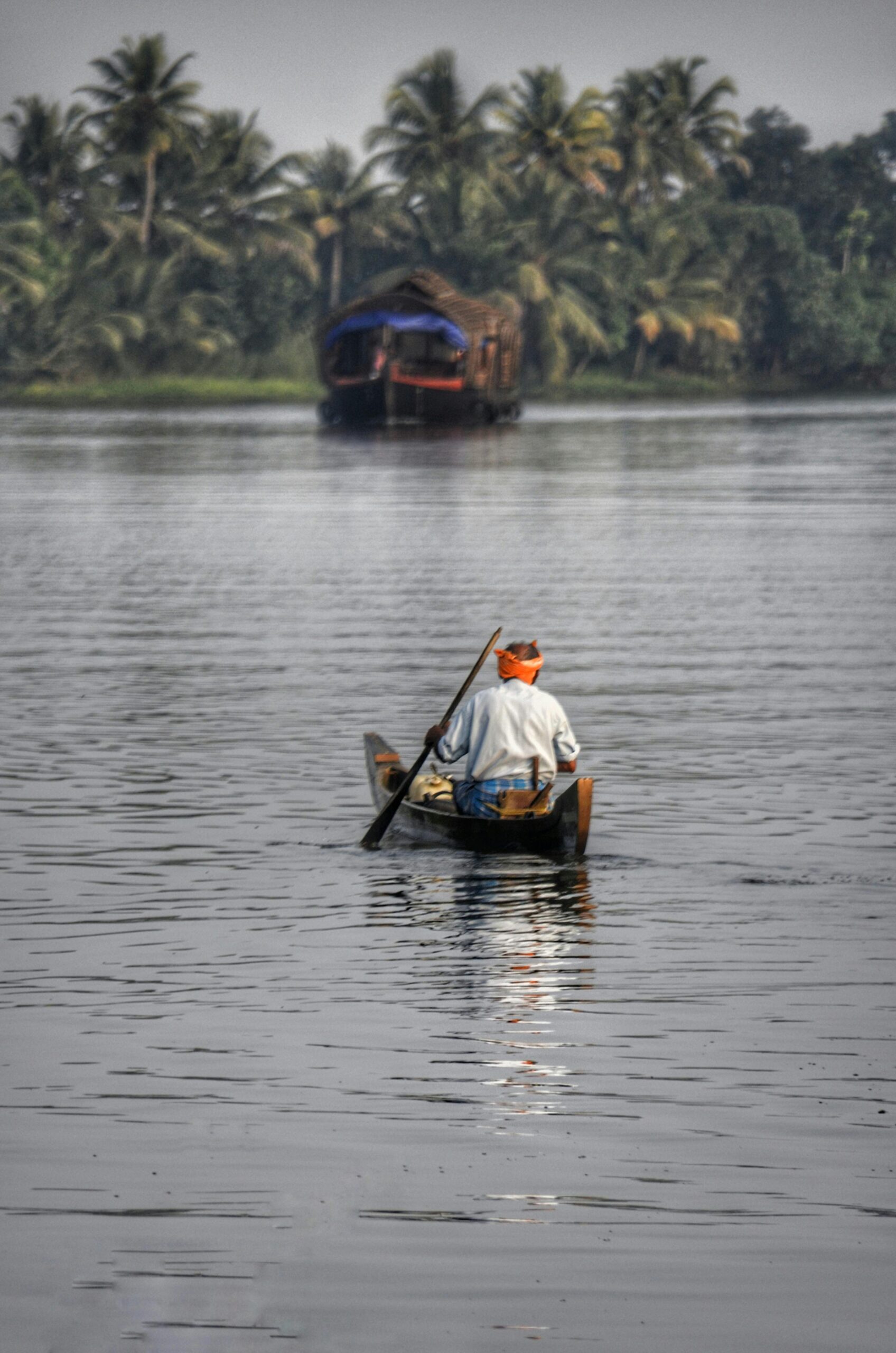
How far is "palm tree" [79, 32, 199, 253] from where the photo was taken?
82.1m

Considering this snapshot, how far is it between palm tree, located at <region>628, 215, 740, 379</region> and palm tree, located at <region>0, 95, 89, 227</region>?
22973 mm

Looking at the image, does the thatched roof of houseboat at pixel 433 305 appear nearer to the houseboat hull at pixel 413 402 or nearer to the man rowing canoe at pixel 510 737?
the houseboat hull at pixel 413 402

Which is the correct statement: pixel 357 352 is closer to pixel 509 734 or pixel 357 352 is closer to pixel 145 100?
pixel 145 100

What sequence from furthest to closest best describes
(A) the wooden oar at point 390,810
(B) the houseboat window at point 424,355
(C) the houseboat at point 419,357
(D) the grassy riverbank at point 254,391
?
(D) the grassy riverbank at point 254,391 < (B) the houseboat window at point 424,355 < (C) the houseboat at point 419,357 < (A) the wooden oar at point 390,810

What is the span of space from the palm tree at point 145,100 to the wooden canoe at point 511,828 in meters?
73.6

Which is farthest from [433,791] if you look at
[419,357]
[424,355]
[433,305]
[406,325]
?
[424,355]

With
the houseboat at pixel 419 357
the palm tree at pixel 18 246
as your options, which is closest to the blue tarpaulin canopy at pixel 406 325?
the houseboat at pixel 419 357

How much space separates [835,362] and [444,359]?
3451cm

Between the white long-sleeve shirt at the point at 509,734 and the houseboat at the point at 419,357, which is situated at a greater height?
the houseboat at the point at 419,357

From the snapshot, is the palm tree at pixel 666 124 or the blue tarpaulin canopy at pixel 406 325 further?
the palm tree at pixel 666 124

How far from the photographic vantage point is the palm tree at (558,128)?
90312mm

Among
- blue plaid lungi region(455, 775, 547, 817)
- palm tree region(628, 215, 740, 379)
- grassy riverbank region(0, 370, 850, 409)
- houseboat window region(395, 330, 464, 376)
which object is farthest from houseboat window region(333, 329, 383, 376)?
blue plaid lungi region(455, 775, 547, 817)

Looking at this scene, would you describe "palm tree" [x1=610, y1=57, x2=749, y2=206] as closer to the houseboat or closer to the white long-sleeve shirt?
the houseboat

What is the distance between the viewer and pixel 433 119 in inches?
3531
